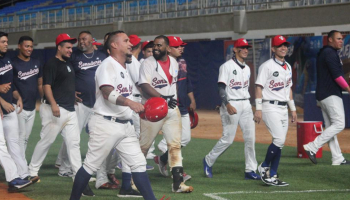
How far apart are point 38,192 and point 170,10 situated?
71.0 ft

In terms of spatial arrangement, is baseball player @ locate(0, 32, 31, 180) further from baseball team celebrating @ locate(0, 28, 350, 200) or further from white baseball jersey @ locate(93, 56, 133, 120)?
white baseball jersey @ locate(93, 56, 133, 120)

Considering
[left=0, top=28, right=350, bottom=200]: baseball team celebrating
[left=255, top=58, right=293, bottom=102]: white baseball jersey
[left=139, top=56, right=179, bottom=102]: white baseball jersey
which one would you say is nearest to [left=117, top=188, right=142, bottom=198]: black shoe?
[left=0, top=28, right=350, bottom=200]: baseball team celebrating

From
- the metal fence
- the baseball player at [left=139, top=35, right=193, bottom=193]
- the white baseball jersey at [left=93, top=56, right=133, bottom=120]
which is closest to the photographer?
the white baseball jersey at [left=93, top=56, right=133, bottom=120]

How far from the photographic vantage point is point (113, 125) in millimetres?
6809

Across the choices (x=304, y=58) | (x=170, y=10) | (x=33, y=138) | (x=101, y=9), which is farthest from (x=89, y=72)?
(x=101, y=9)

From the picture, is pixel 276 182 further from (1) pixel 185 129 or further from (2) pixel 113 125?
(2) pixel 113 125

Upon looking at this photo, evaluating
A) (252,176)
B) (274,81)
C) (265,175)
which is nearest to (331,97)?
(274,81)

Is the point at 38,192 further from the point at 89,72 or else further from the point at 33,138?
the point at 33,138

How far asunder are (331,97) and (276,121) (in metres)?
1.91

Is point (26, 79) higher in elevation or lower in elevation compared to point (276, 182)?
higher

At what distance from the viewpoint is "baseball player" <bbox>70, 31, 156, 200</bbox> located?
22.0 feet

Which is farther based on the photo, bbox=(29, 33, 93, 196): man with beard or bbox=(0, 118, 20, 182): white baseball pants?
bbox=(29, 33, 93, 196): man with beard

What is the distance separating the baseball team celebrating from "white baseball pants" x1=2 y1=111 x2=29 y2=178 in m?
0.01

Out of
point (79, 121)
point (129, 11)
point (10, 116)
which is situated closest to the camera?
point (10, 116)
